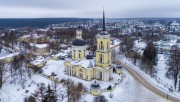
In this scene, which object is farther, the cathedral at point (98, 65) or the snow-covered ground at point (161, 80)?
the cathedral at point (98, 65)

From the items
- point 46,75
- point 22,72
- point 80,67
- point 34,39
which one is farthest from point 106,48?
point 34,39

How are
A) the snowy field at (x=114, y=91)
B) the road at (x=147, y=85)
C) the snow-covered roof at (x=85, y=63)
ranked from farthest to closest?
the snow-covered roof at (x=85, y=63), the road at (x=147, y=85), the snowy field at (x=114, y=91)

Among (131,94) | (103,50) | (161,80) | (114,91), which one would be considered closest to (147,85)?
(161,80)

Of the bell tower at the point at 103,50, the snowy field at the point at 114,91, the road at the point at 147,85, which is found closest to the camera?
the snowy field at the point at 114,91

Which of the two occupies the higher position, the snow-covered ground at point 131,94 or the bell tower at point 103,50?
the bell tower at point 103,50

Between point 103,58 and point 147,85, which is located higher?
point 103,58

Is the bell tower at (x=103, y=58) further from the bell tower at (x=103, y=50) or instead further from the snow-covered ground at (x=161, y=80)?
the snow-covered ground at (x=161, y=80)

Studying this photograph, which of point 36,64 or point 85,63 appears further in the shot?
point 36,64

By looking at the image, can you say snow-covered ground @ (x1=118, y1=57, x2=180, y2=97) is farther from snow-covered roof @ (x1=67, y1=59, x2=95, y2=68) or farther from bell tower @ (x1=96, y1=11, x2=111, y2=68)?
snow-covered roof @ (x1=67, y1=59, x2=95, y2=68)

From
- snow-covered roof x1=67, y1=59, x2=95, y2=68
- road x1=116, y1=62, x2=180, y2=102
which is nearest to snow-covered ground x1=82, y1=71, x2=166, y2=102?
road x1=116, y1=62, x2=180, y2=102

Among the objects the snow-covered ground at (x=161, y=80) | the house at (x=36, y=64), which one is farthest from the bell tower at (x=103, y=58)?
the house at (x=36, y=64)

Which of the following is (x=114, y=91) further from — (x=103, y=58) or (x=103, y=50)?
(x=103, y=50)
